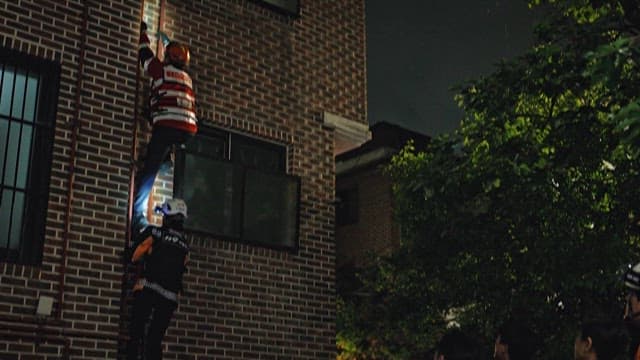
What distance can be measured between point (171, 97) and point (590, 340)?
20.4 feet

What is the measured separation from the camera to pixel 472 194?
13398mm

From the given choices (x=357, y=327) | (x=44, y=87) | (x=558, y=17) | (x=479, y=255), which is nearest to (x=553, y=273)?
(x=479, y=255)

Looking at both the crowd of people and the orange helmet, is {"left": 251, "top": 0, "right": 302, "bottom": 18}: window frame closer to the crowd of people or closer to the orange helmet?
the orange helmet

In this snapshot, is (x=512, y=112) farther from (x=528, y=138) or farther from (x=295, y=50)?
(x=295, y=50)

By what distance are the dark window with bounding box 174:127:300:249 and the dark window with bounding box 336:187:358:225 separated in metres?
16.8

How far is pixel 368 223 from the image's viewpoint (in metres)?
28.3

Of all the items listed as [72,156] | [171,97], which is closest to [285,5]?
[171,97]

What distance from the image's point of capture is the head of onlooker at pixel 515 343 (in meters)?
6.03

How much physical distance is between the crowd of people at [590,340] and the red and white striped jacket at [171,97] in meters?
5.10

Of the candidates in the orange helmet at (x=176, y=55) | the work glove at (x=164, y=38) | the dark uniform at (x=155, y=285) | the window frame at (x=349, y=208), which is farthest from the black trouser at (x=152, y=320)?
the window frame at (x=349, y=208)

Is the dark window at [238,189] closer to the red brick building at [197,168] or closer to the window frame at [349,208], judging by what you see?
the red brick building at [197,168]

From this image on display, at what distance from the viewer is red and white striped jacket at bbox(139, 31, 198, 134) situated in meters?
10.1

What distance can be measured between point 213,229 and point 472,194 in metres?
4.36

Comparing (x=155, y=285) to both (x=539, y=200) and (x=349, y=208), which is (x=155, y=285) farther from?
(x=349, y=208)
